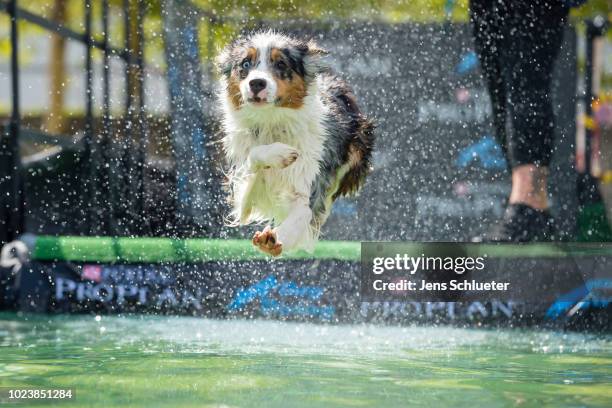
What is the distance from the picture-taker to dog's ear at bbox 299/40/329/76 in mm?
3783

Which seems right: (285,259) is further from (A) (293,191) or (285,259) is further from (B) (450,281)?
(A) (293,191)

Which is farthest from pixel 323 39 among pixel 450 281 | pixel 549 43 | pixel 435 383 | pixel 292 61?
pixel 435 383

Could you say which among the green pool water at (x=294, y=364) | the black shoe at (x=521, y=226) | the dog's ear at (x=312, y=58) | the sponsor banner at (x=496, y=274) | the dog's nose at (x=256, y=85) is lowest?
the green pool water at (x=294, y=364)

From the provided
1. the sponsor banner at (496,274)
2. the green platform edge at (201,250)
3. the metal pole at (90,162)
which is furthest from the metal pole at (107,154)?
the sponsor banner at (496,274)

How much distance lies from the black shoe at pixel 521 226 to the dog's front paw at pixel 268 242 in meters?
2.67

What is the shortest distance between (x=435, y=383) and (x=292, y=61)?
47.9 inches

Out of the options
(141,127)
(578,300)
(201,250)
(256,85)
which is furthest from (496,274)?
(141,127)

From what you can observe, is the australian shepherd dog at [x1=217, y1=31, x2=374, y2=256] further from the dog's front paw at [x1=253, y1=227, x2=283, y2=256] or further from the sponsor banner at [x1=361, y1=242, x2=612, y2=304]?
the sponsor banner at [x1=361, y1=242, x2=612, y2=304]

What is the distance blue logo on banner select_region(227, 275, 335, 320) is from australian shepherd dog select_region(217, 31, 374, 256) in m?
1.25

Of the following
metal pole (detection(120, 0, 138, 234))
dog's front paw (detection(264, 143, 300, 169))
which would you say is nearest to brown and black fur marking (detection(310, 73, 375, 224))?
dog's front paw (detection(264, 143, 300, 169))

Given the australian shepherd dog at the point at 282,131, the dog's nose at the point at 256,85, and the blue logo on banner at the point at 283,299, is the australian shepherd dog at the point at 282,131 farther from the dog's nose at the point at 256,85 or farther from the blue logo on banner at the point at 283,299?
the blue logo on banner at the point at 283,299

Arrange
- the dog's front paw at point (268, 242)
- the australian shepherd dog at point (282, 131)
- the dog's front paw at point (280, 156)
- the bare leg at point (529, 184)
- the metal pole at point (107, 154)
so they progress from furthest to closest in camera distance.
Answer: the metal pole at point (107, 154)
the bare leg at point (529, 184)
the australian shepherd dog at point (282, 131)
the dog's front paw at point (280, 156)
the dog's front paw at point (268, 242)

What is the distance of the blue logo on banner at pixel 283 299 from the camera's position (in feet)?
17.2

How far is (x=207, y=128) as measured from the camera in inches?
265
